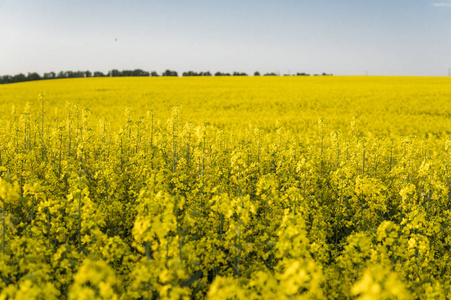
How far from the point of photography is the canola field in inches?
152

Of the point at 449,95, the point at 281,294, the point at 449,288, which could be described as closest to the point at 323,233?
the point at 449,288

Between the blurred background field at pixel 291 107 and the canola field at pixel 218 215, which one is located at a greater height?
the blurred background field at pixel 291 107

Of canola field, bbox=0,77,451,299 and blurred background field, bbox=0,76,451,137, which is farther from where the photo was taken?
blurred background field, bbox=0,76,451,137

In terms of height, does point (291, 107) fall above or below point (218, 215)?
above

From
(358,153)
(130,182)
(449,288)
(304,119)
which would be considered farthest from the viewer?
(304,119)

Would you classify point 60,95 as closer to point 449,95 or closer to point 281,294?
point 281,294

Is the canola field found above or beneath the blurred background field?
beneath

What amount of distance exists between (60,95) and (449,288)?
48.2 m

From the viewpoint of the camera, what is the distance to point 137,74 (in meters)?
99.7

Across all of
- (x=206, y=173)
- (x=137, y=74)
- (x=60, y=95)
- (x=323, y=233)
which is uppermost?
(x=137, y=74)

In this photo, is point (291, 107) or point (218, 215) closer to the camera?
point (218, 215)

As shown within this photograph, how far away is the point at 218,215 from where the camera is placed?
6.36m

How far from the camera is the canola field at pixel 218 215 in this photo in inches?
152

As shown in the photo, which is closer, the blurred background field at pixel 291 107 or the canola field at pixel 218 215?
the canola field at pixel 218 215
